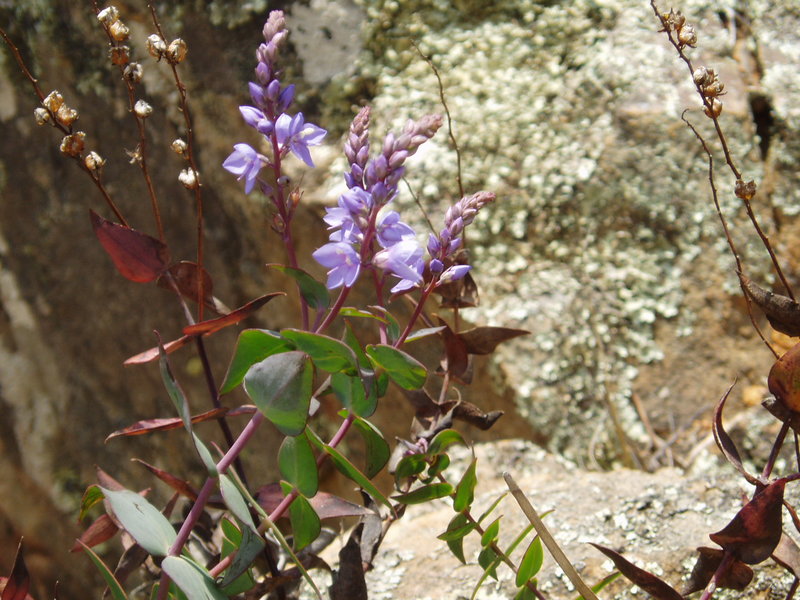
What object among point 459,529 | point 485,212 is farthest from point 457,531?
point 485,212

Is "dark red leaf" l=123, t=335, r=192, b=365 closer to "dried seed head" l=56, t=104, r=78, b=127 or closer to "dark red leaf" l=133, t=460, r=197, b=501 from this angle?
"dark red leaf" l=133, t=460, r=197, b=501

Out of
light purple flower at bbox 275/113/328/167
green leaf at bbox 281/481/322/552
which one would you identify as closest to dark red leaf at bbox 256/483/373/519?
green leaf at bbox 281/481/322/552

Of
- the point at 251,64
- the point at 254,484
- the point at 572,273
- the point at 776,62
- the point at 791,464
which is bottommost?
the point at 254,484

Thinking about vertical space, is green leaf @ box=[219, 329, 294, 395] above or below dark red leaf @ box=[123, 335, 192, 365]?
above

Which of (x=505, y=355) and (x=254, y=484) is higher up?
(x=505, y=355)

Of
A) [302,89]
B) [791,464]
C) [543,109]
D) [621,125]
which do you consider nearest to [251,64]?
[302,89]

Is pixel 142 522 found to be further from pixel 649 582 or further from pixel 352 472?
pixel 649 582

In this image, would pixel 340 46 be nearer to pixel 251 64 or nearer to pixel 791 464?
pixel 251 64
